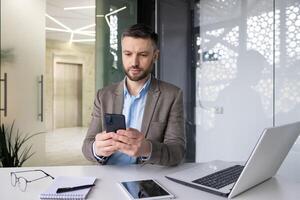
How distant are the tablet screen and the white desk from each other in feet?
0.10

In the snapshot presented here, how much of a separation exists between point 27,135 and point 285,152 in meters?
3.39

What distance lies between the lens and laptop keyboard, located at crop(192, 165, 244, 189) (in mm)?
994

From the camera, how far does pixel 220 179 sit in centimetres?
105

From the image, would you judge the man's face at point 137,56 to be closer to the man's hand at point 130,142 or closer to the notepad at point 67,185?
the man's hand at point 130,142

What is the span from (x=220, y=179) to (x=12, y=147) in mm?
2979

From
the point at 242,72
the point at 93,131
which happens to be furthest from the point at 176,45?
the point at 93,131

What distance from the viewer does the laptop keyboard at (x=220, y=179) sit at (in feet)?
3.26

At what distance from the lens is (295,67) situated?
8.59 feet

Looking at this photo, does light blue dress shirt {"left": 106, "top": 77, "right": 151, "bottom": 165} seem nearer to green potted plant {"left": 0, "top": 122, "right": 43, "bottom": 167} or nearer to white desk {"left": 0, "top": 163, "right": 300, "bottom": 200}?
white desk {"left": 0, "top": 163, "right": 300, "bottom": 200}

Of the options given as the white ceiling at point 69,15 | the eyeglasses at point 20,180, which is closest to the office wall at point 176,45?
the white ceiling at point 69,15

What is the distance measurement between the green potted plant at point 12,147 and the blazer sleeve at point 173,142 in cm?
231

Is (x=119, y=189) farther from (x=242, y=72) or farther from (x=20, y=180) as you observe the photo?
(x=242, y=72)

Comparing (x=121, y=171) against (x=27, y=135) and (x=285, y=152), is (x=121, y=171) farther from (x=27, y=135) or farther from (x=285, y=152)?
(x=27, y=135)

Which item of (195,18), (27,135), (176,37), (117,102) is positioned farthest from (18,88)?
(117,102)
